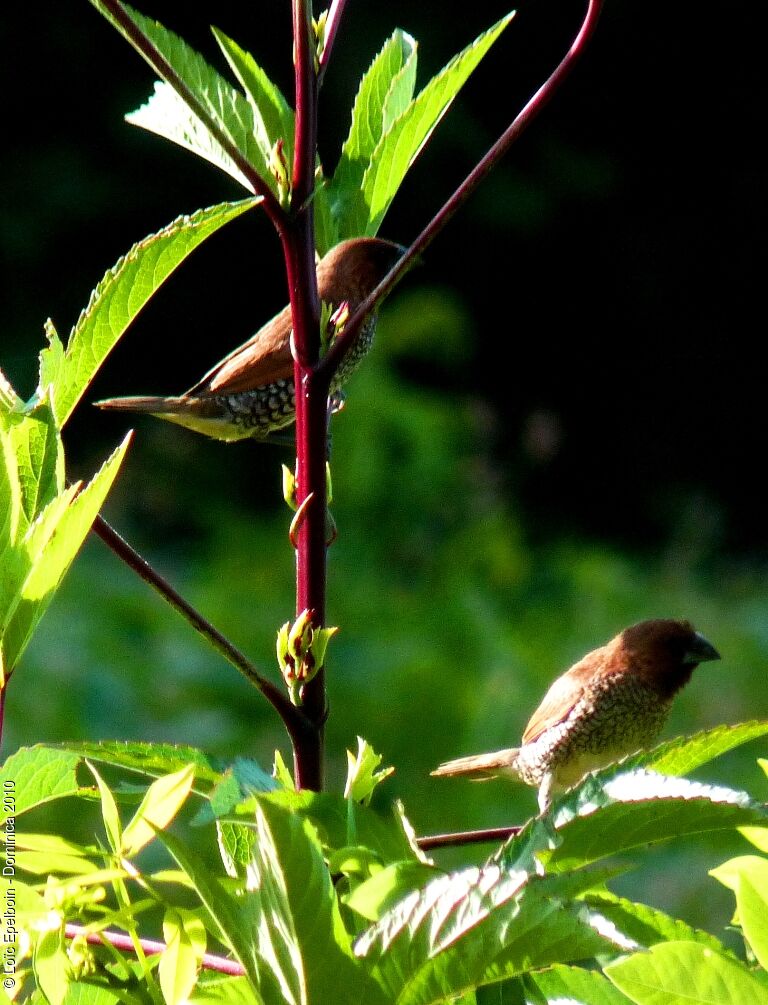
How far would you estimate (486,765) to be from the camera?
2.18 meters

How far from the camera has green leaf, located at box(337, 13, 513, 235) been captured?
2.71ft

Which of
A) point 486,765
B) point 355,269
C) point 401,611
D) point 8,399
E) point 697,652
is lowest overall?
point 401,611

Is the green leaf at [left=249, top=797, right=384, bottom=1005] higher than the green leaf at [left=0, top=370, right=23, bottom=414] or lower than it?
lower

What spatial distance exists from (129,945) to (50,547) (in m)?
0.22

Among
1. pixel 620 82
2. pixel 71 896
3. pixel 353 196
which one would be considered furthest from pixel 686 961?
pixel 620 82

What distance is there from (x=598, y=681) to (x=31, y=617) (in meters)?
1.86

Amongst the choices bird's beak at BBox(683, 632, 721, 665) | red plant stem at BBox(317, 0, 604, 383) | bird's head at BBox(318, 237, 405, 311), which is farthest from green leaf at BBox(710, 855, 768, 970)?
bird's beak at BBox(683, 632, 721, 665)

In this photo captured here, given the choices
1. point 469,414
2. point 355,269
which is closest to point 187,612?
point 355,269

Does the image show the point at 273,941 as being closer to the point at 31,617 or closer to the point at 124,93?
the point at 31,617

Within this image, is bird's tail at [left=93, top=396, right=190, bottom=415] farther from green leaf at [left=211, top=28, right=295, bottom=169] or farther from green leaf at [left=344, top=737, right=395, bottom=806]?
green leaf at [left=344, top=737, right=395, bottom=806]

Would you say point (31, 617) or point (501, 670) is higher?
point (31, 617)

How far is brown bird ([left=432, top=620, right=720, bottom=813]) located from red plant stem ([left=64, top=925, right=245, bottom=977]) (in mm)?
1646

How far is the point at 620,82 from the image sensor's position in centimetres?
772

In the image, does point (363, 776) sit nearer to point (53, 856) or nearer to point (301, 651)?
point (301, 651)
